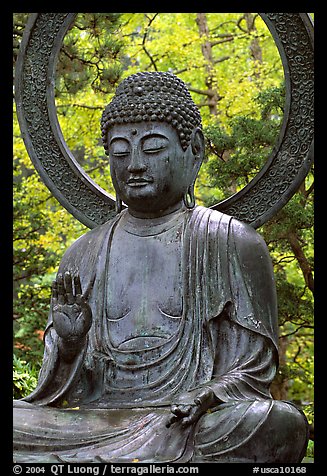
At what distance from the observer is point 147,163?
7.00 metres

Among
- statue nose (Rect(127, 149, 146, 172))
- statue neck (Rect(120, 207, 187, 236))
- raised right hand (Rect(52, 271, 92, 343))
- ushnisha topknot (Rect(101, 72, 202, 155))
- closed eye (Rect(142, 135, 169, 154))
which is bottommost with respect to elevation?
raised right hand (Rect(52, 271, 92, 343))

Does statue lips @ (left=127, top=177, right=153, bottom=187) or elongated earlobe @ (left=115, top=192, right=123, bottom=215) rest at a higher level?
statue lips @ (left=127, top=177, right=153, bottom=187)

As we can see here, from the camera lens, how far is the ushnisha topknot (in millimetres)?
7043

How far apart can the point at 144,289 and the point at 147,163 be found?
783mm

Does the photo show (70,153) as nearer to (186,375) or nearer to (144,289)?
(144,289)

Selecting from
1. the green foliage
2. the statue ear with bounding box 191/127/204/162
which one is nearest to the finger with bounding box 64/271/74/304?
the statue ear with bounding box 191/127/204/162

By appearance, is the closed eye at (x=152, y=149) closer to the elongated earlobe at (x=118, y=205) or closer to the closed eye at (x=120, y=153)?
the closed eye at (x=120, y=153)

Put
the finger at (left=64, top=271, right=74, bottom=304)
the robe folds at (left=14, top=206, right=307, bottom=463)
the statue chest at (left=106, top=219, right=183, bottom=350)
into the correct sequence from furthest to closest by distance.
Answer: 1. the statue chest at (left=106, top=219, right=183, bottom=350)
2. the finger at (left=64, top=271, right=74, bottom=304)
3. the robe folds at (left=14, top=206, right=307, bottom=463)

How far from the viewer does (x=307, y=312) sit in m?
10.5

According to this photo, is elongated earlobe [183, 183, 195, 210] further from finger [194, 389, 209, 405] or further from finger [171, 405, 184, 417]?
finger [171, 405, 184, 417]

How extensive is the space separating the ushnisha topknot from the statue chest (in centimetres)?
63

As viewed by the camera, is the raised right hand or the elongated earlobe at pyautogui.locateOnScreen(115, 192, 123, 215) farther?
the elongated earlobe at pyautogui.locateOnScreen(115, 192, 123, 215)

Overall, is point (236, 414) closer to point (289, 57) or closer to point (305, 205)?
point (289, 57)

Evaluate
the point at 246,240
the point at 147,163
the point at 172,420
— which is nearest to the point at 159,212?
the point at 147,163
